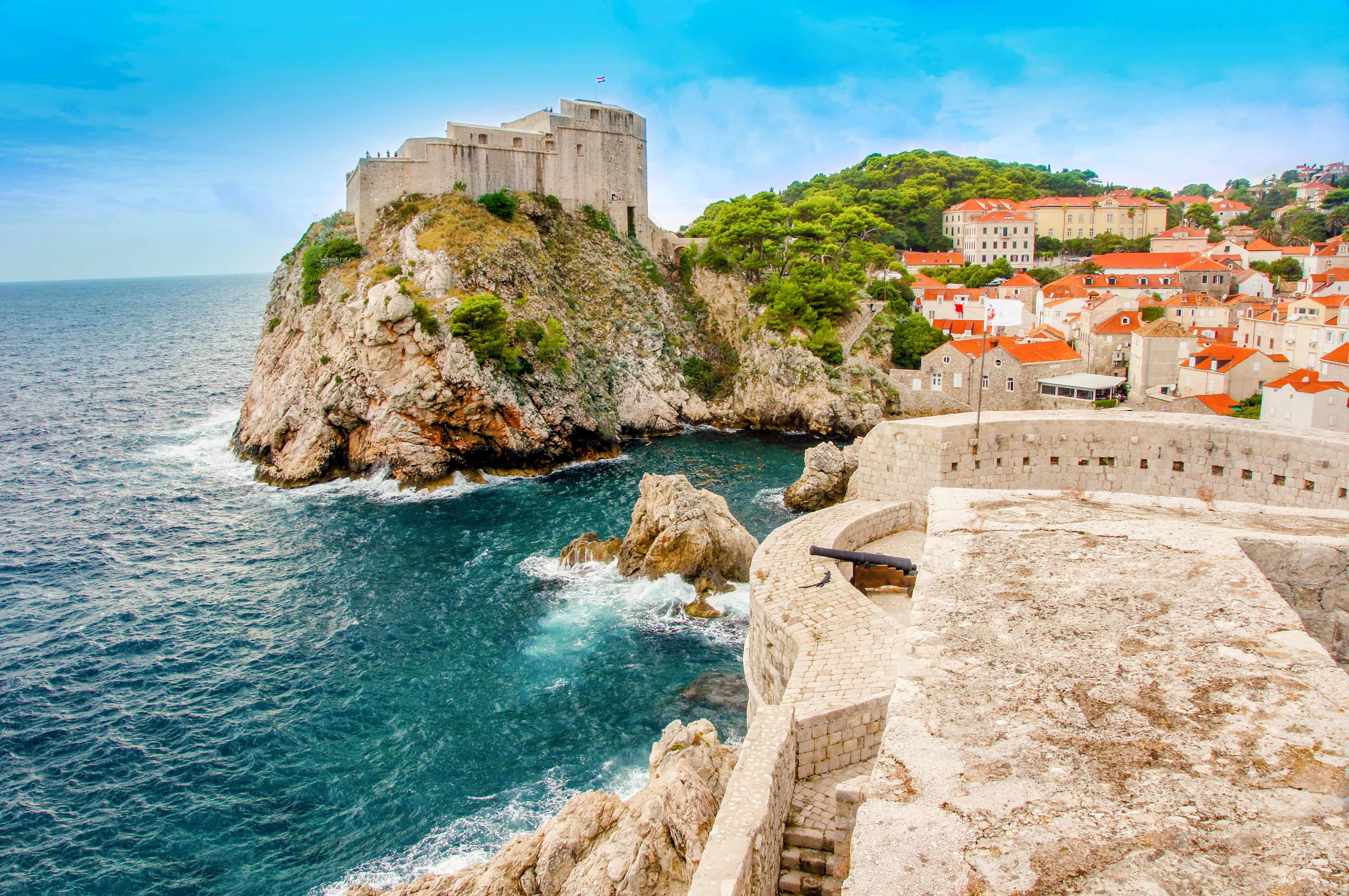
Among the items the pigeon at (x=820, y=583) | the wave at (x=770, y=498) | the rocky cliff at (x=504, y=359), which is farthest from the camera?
the rocky cliff at (x=504, y=359)

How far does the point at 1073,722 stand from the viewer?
488 cm

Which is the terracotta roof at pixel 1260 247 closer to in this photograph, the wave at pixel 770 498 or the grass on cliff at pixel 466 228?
the wave at pixel 770 498

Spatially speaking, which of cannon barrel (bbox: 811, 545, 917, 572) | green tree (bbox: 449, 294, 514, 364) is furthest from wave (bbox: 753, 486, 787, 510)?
cannon barrel (bbox: 811, 545, 917, 572)

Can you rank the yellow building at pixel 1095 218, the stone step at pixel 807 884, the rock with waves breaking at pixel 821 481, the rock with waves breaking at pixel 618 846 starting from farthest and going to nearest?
the yellow building at pixel 1095 218
the rock with waves breaking at pixel 821 481
the rock with waves breaking at pixel 618 846
the stone step at pixel 807 884

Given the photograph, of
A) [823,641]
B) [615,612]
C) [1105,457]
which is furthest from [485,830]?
[1105,457]

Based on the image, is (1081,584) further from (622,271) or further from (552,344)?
(622,271)

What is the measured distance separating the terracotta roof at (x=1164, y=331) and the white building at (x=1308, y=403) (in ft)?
33.0

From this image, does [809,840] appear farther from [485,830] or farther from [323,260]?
[323,260]

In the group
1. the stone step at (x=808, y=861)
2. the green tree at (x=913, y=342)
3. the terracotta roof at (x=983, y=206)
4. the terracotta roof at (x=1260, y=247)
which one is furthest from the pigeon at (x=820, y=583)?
the terracotta roof at (x=1260, y=247)

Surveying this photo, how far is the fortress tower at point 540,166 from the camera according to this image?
4575 centimetres

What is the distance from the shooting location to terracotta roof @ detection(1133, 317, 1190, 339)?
39.8m

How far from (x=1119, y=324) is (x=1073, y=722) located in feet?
150

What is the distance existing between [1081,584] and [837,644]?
5.63 m

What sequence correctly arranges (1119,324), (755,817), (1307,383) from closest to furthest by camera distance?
1. (755,817)
2. (1307,383)
3. (1119,324)
